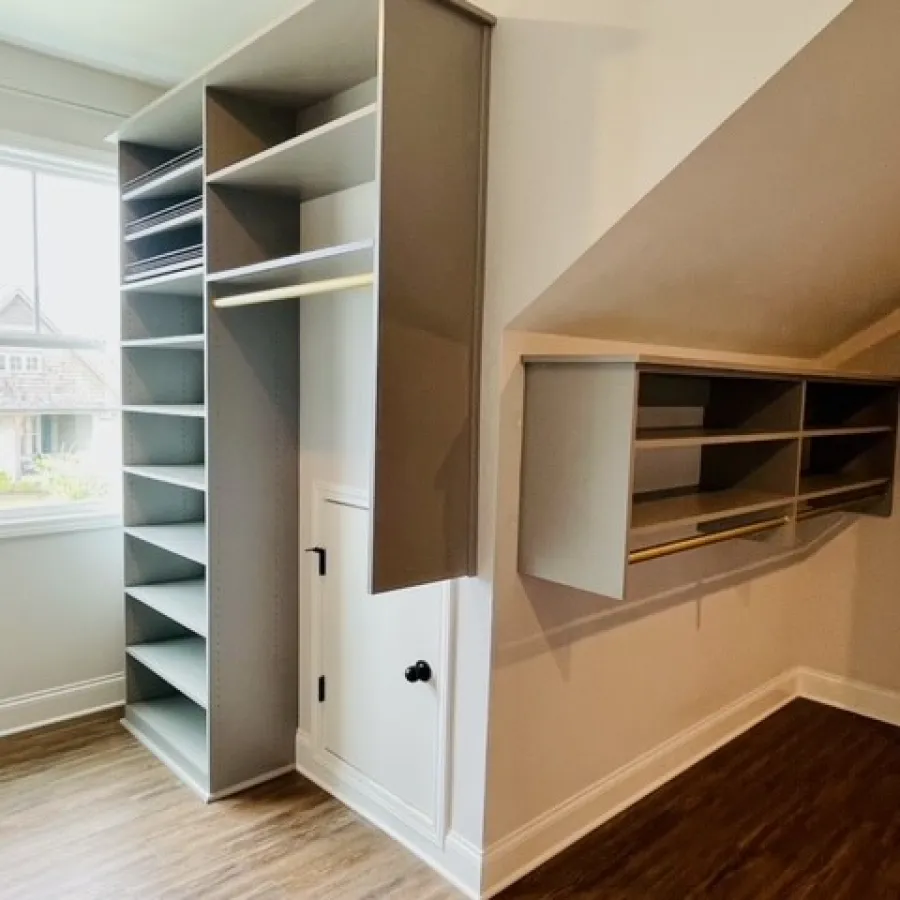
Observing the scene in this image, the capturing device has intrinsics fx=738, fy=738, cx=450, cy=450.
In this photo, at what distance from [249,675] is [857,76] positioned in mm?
2382

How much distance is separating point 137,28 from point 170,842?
2.68 m

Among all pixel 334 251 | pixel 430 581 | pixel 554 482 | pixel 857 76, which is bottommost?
pixel 430 581

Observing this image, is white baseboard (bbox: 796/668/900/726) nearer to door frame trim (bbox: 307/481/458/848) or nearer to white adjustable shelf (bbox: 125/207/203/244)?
door frame trim (bbox: 307/481/458/848)

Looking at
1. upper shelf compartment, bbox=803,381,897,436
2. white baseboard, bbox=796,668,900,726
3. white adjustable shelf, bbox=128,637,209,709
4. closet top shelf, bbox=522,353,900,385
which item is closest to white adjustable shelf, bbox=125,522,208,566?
white adjustable shelf, bbox=128,637,209,709

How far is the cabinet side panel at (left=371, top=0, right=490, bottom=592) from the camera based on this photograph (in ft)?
5.51

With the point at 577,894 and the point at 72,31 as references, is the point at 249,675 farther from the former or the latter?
the point at 72,31

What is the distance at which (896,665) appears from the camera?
3.16 metres

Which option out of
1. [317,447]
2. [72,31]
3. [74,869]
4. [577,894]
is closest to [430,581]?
[317,447]

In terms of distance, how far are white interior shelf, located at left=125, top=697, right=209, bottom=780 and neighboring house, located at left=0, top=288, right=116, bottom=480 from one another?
42.2 inches

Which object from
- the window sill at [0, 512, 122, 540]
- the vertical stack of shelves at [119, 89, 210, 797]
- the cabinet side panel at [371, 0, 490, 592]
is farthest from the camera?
the window sill at [0, 512, 122, 540]

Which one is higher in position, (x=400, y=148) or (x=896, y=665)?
(x=400, y=148)

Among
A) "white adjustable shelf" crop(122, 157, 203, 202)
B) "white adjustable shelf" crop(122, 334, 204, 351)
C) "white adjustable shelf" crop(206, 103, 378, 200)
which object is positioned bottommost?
"white adjustable shelf" crop(122, 334, 204, 351)

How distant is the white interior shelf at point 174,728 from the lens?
8.47ft

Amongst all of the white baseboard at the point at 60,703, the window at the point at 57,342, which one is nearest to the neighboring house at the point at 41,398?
the window at the point at 57,342
